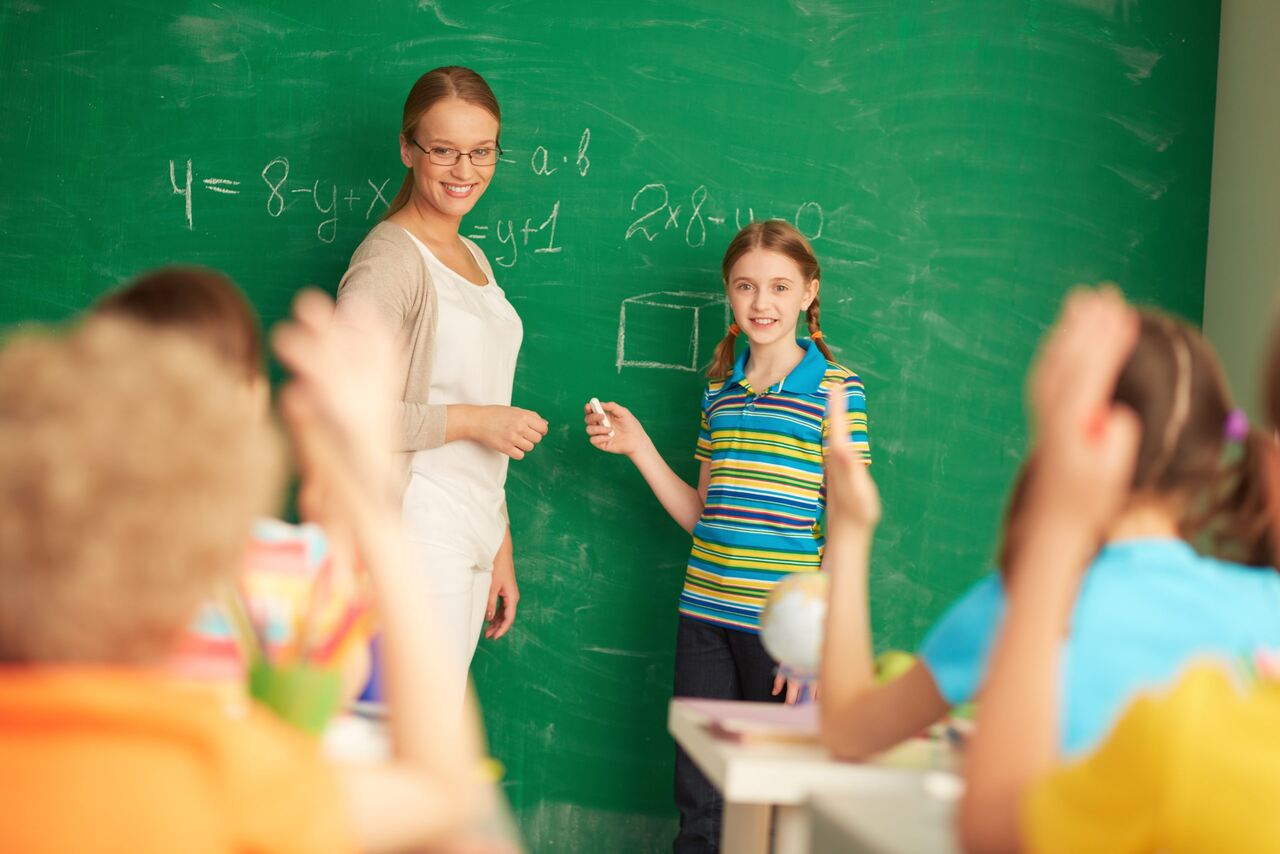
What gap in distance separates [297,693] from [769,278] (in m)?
1.90

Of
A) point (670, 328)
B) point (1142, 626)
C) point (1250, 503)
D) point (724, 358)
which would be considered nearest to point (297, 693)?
point (1142, 626)

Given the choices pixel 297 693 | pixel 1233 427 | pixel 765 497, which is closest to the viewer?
pixel 297 693

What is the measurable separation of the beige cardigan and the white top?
5 cm

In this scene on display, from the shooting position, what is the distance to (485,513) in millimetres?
2600

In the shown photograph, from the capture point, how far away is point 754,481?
2.70 meters

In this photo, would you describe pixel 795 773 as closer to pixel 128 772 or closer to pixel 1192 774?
pixel 1192 774

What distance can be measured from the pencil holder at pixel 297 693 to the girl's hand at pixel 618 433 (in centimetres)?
183

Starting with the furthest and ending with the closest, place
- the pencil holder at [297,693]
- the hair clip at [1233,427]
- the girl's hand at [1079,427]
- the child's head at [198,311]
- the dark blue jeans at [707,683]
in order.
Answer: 1. the dark blue jeans at [707,683]
2. the child's head at [198,311]
3. the hair clip at [1233,427]
4. the pencil holder at [297,693]
5. the girl's hand at [1079,427]

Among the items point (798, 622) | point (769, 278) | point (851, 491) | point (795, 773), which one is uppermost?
point (769, 278)

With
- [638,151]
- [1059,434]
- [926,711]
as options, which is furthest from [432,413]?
[1059,434]

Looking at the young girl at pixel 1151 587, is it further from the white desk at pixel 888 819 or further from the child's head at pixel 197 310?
the child's head at pixel 197 310

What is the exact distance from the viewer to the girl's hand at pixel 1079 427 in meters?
0.79

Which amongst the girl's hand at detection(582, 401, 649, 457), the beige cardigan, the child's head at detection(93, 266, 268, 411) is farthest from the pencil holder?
the girl's hand at detection(582, 401, 649, 457)

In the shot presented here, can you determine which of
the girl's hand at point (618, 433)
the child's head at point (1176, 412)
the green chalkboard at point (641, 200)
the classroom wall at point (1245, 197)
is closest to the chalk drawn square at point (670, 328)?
the green chalkboard at point (641, 200)
